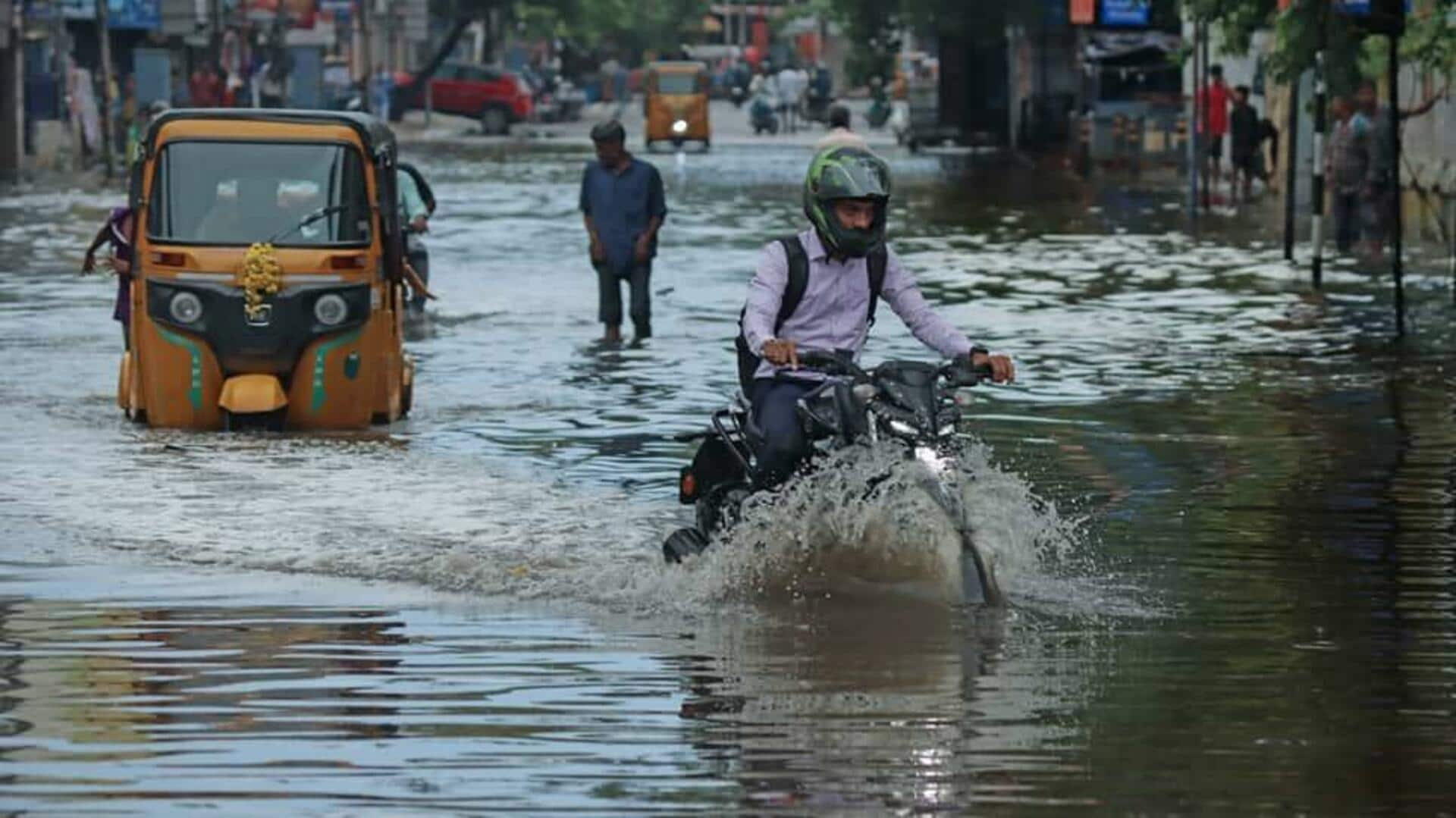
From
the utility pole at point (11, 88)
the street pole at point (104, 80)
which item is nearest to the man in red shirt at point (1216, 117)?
the street pole at point (104, 80)

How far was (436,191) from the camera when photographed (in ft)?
165

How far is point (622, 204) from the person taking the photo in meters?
23.8

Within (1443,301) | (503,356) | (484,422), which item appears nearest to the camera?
(484,422)

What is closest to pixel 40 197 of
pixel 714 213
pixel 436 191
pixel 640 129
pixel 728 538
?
pixel 436 191

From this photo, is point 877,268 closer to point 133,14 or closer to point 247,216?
point 247,216

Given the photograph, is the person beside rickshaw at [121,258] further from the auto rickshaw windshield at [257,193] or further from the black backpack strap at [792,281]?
the black backpack strap at [792,281]

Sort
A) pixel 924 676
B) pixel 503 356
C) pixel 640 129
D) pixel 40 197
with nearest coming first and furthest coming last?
pixel 924 676, pixel 503 356, pixel 40 197, pixel 640 129

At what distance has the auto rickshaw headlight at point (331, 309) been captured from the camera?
1794cm

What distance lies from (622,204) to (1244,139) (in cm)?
2485

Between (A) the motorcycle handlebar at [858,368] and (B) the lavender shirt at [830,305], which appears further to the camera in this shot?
(B) the lavender shirt at [830,305]

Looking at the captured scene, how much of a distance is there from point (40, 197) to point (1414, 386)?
97.9 feet

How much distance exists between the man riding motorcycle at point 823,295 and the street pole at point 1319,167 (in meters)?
17.3

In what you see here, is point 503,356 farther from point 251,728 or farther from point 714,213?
point 714,213

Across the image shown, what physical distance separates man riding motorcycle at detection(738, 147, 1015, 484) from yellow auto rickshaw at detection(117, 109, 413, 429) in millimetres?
6452
